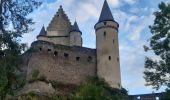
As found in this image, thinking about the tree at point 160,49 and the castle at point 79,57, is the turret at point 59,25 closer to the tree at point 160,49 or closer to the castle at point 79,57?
the castle at point 79,57

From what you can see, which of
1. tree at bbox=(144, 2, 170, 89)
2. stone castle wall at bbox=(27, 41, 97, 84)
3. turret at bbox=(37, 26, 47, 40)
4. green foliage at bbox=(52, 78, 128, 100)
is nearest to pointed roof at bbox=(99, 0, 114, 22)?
stone castle wall at bbox=(27, 41, 97, 84)

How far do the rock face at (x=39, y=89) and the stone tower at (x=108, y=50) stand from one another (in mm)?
6607

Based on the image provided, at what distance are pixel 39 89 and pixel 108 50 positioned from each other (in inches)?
389

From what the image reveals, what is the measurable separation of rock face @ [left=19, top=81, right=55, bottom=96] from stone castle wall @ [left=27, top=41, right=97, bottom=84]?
172cm

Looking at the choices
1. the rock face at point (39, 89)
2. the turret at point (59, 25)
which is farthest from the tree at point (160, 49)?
the turret at point (59, 25)

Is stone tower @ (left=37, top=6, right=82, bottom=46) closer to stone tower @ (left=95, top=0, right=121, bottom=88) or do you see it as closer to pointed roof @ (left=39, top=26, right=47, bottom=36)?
pointed roof @ (left=39, top=26, right=47, bottom=36)

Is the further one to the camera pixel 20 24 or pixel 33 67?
pixel 33 67

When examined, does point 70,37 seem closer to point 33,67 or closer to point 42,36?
point 42,36

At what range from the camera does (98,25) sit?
49.1m

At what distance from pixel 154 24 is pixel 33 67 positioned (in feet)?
70.3

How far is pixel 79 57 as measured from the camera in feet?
155

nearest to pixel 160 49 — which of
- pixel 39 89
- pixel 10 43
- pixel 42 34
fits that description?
pixel 10 43

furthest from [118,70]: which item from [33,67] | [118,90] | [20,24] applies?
[20,24]

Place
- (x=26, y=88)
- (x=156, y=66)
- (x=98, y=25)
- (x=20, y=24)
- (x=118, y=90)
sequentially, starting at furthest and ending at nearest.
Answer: (x=98, y=25), (x=118, y=90), (x=26, y=88), (x=156, y=66), (x=20, y=24)
